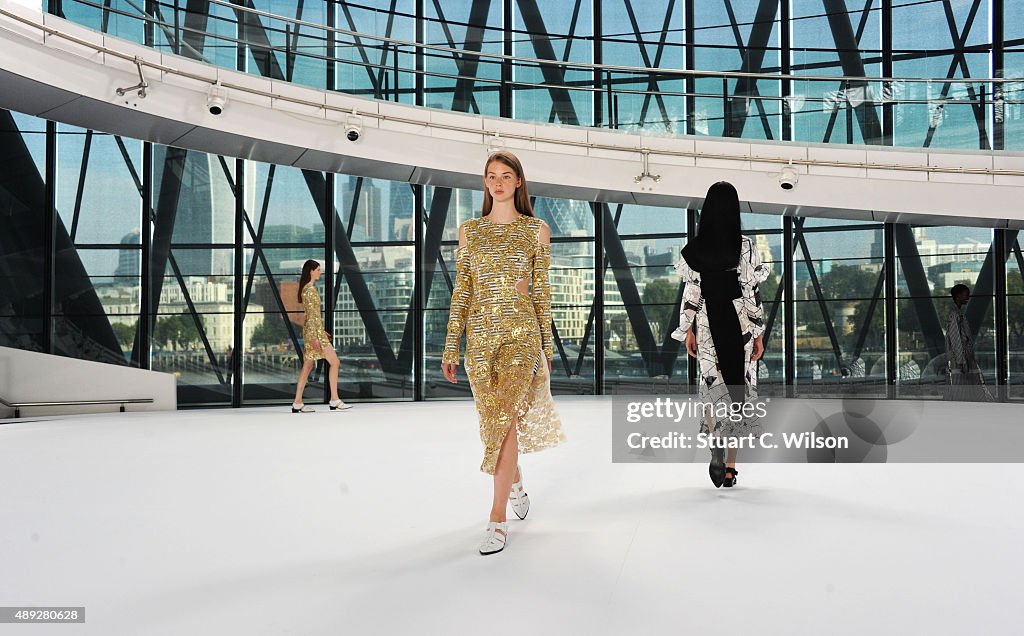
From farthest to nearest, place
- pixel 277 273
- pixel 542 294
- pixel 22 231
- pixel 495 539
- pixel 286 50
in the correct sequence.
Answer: pixel 277 273
pixel 22 231
pixel 286 50
pixel 542 294
pixel 495 539

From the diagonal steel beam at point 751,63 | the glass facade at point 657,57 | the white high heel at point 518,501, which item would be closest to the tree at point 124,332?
the glass facade at point 657,57

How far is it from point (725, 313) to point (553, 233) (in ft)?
30.0

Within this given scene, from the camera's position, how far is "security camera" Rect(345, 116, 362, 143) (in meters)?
9.41

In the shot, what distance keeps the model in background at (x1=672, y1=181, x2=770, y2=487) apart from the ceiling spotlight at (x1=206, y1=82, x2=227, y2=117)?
19.7 ft

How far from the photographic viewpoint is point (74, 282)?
38.9ft

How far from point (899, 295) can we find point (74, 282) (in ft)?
40.2

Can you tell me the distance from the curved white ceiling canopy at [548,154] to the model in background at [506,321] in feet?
20.4

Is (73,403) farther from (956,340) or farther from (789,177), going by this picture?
(956,340)

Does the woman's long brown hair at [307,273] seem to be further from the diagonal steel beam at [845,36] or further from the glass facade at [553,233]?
the diagonal steel beam at [845,36]

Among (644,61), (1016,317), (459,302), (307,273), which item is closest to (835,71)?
(644,61)

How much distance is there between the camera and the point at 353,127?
9.43 m

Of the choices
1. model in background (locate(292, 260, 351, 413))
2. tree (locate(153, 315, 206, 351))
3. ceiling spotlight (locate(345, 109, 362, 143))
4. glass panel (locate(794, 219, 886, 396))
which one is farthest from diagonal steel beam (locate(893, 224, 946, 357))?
tree (locate(153, 315, 206, 351))

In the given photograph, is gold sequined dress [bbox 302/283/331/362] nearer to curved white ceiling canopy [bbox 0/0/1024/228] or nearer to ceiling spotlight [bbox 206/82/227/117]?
curved white ceiling canopy [bbox 0/0/1024/228]

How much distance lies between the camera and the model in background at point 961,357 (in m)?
10.2
